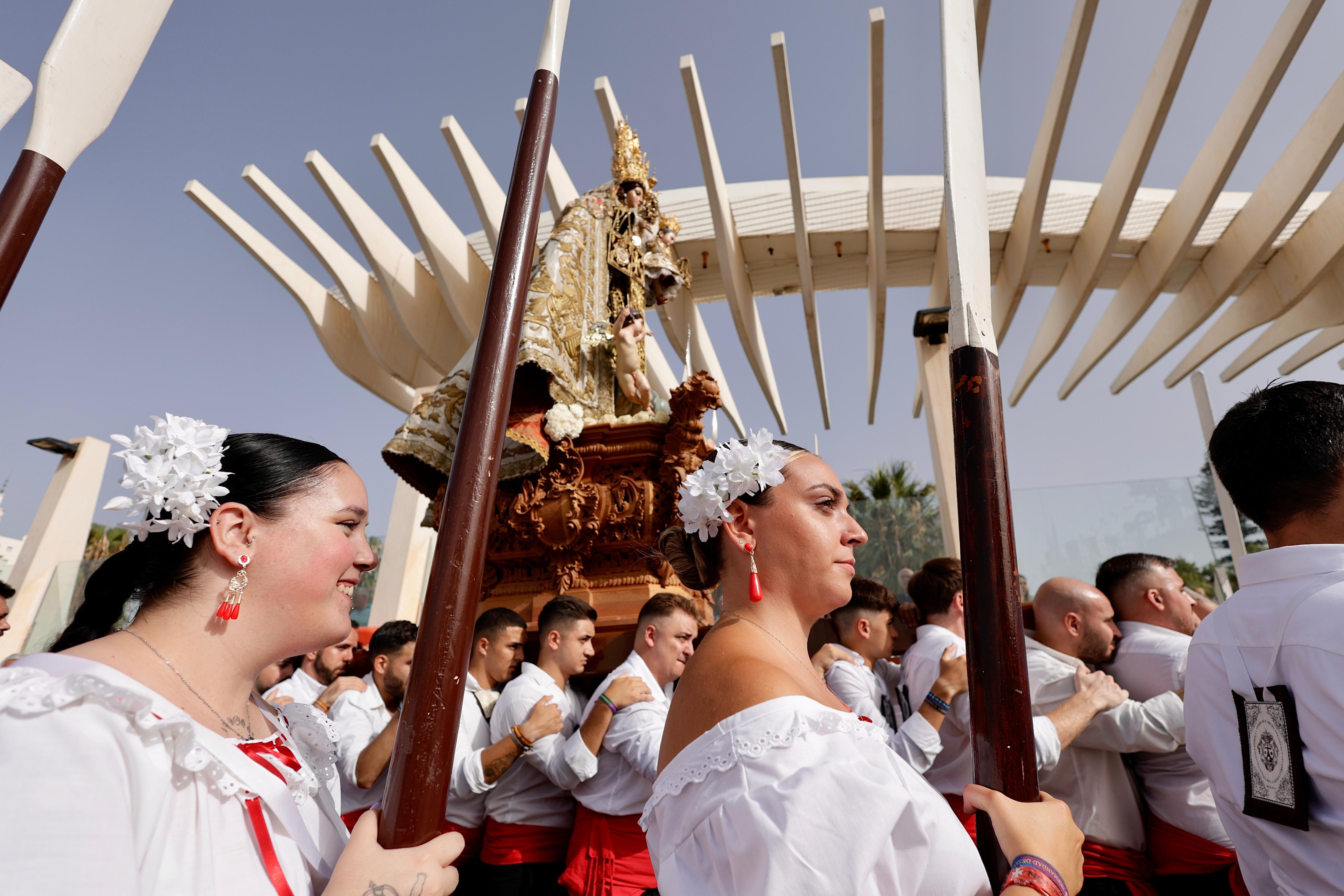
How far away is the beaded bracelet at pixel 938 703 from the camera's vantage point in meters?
3.26

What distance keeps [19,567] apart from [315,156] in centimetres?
808

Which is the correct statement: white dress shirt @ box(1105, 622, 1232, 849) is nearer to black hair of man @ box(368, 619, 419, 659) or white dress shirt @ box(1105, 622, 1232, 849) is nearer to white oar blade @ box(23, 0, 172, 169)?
black hair of man @ box(368, 619, 419, 659)

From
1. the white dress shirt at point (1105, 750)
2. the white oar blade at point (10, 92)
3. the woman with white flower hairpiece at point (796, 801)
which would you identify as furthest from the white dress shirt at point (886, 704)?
the white oar blade at point (10, 92)

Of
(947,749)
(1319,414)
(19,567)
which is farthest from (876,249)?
(19,567)

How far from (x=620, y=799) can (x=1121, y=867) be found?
2034 millimetres

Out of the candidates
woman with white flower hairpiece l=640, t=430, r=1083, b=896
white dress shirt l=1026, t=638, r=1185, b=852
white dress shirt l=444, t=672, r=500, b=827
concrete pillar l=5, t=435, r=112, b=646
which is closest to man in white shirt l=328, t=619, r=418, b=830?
white dress shirt l=444, t=672, r=500, b=827

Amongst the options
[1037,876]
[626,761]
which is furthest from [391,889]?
[626,761]

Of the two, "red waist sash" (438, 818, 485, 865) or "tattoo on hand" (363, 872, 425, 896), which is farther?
"red waist sash" (438, 818, 485, 865)

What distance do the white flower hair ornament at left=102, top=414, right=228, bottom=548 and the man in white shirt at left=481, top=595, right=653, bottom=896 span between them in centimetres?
222

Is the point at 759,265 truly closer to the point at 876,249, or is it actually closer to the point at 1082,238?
the point at 876,249

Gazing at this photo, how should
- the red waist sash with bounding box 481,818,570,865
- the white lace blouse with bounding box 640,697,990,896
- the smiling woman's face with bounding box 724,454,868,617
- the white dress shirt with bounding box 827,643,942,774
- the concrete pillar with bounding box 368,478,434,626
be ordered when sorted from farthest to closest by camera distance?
the concrete pillar with bounding box 368,478,434,626
the red waist sash with bounding box 481,818,570,865
the white dress shirt with bounding box 827,643,942,774
the smiling woman's face with bounding box 724,454,868,617
the white lace blouse with bounding box 640,697,990,896

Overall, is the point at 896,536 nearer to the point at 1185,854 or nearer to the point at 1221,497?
the point at 1221,497

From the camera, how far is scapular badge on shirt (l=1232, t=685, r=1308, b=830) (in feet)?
5.48

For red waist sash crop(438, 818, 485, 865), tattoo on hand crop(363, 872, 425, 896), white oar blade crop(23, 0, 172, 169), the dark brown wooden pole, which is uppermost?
white oar blade crop(23, 0, 172, 169)
